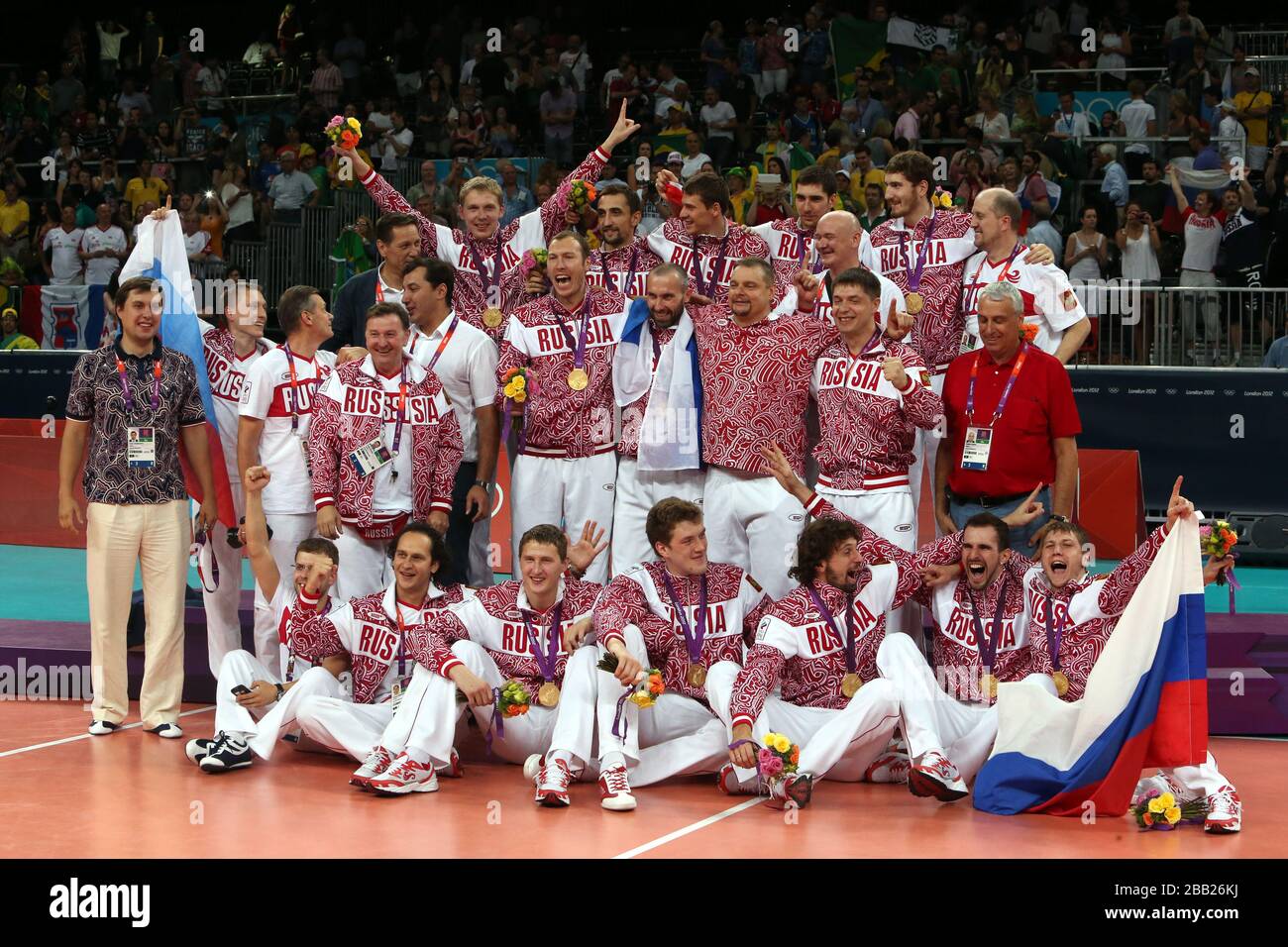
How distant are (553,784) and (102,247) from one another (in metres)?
13.5

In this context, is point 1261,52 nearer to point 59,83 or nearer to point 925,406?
point 925,406

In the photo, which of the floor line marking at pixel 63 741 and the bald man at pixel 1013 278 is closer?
the floor line marking at pixel 63 741

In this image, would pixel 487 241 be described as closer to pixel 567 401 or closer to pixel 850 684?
pixel 567 401

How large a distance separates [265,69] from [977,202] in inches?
617

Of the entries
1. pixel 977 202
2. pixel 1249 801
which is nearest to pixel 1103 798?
pixel 1249 801

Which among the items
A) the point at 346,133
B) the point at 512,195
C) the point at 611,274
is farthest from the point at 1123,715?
the point at 512,195

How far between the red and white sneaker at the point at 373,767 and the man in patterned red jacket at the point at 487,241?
2691 millimetres

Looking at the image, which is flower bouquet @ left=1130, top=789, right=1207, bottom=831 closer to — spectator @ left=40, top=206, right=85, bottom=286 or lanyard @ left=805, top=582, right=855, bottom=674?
lanyard @ left=805, top=582, right=855, bottom=674

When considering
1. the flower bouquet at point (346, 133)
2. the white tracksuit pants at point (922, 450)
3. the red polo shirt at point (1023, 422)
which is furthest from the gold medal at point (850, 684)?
the flower bouquet at point (346, 133)

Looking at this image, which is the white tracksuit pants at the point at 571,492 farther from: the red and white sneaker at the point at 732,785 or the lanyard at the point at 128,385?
the lanyard at the point at 128,385

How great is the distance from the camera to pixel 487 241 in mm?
8766

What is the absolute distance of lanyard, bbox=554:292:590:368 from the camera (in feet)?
26.0

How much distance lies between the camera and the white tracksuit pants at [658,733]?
22.1 ft

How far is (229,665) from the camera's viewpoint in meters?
7.33
